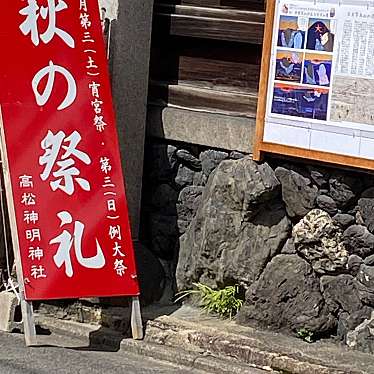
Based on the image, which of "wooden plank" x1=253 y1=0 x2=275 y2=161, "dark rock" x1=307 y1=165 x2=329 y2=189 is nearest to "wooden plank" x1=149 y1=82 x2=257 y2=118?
"wooden plank" x1=253 y1=0 x2=275 y2=161

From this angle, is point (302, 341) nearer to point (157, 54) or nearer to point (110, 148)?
point (110, 148)

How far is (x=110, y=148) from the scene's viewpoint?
7.88 m

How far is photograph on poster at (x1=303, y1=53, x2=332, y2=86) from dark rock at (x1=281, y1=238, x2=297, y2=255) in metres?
1.18

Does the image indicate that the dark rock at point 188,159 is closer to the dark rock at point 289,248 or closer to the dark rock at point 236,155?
the dark rock at point 236,155

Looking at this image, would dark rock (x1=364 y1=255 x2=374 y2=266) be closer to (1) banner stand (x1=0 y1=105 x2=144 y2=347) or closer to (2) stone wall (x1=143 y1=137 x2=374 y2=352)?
(2) stone wall (x1=143 y1=137 x2=374 y2=352)

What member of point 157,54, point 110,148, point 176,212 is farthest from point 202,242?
point 157,54

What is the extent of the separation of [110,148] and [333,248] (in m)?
1.76

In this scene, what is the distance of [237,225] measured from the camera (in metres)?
8.12

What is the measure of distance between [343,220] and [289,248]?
1.61ft

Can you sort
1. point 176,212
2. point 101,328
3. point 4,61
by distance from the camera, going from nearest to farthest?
point 4,61, point 101,328, point 176,212

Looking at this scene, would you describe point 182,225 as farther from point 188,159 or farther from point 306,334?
point 306,334

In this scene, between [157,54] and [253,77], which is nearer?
[253,77]

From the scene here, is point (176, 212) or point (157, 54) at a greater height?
point (157, 54)

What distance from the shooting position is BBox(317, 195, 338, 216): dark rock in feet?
25.3
